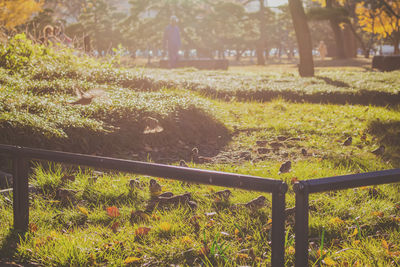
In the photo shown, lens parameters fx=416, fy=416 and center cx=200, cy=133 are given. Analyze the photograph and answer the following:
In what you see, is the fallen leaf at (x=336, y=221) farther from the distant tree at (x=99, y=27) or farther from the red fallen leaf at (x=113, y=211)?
the distant tree at (x=99, y=27)

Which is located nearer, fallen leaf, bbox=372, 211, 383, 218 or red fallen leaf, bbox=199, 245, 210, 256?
red fallen leaf, bbox=199, 245, 210, 256

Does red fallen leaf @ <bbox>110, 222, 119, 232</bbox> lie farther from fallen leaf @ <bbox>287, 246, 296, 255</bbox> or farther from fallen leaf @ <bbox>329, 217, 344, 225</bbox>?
fallen leaf @ <bbox>329, 217, 344, 225</bbox>

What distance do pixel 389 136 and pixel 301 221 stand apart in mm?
4783

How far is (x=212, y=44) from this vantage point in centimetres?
4841

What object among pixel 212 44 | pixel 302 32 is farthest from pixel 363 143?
pixel 212 44

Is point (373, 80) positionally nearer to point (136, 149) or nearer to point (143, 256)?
point (136, 149)

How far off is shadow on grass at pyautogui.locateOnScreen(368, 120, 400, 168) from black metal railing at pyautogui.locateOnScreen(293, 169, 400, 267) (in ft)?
10.4

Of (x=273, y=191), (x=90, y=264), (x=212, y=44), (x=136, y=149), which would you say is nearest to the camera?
(x=273, y=191)

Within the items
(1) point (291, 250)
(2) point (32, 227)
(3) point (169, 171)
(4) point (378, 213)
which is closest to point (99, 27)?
(2) point (32, 227)

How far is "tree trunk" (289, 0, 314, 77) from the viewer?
1407 cm

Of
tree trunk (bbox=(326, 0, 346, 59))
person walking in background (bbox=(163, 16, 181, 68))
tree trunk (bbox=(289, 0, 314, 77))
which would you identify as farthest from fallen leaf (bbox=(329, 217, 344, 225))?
tree trunk (bbox=(326, 0, 346, 59))

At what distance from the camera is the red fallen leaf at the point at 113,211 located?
10.2 feet

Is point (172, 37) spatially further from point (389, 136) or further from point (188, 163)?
point (188, 163)

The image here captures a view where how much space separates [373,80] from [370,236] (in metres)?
9.21
